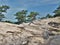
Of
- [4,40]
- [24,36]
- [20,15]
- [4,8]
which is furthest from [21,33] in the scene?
[20,15]

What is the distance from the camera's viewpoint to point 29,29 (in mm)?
31547

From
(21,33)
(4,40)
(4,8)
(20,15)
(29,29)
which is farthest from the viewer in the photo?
(20,15)

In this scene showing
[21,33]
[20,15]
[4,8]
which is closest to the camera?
[21,33]

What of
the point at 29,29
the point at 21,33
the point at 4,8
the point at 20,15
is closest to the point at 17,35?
the point at 21,33

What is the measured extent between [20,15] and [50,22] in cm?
856

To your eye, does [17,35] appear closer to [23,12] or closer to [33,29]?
[33,29]

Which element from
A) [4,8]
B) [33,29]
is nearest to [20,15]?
[4,8]

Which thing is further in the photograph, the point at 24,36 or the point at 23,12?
the point at 23,12

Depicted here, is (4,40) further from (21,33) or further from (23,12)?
(23,12)

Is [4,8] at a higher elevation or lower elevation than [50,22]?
higher

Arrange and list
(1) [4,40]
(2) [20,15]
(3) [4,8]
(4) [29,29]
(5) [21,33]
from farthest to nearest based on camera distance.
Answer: (2) [20,15] → (3) [4,8] → (4) [29,29] → (5) [21,33] → (1) [4,40]

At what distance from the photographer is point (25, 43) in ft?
93.2

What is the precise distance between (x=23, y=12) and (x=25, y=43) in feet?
108

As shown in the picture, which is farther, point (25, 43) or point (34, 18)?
point (34, 18)
